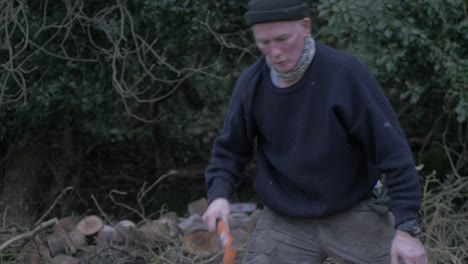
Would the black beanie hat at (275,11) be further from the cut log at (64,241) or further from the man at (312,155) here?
the cut log at (64,241)

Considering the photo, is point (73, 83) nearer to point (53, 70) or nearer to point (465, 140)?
point (53, 70)

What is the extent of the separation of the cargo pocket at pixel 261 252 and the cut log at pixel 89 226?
2857 mm

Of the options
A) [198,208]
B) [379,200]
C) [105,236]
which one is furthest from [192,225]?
[379,200]

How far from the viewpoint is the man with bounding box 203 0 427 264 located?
3605 millimetres

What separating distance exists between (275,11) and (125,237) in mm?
3404

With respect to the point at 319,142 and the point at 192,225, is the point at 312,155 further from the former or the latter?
the point at 192,225

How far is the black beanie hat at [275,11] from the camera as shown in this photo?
11.8ft

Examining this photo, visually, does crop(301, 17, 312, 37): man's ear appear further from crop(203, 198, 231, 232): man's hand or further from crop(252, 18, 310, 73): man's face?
crop(203, 198, 231, 232): man's hand

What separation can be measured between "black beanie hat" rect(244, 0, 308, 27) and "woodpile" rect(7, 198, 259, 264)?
9.47 ft

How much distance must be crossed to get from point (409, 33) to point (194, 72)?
219 centimetres

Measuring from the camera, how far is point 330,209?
3799 mm

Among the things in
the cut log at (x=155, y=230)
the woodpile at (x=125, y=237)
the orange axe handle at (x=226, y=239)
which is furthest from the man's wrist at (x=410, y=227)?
the cut log at (x=155, y=230)

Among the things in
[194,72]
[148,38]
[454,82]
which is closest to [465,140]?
[454,82]

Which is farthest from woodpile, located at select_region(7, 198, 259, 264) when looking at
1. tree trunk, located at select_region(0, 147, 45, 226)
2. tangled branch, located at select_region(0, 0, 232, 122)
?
tree trunk, located at select_region(0, 147, 45, 226)
